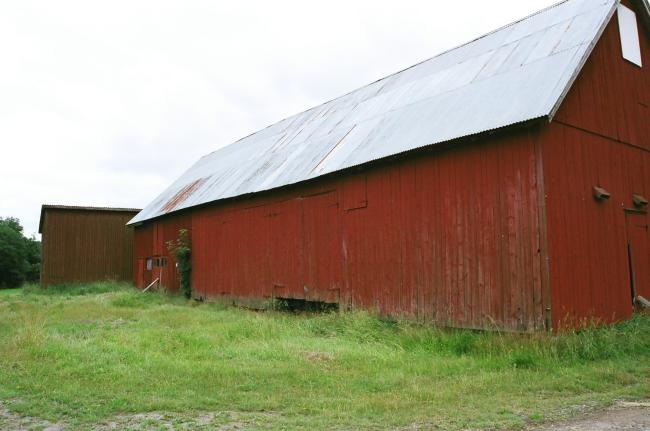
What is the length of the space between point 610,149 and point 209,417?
9.74 m

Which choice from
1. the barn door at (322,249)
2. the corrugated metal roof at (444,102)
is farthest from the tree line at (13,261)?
the barn door at (322,249)

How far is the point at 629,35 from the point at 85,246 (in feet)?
88.2

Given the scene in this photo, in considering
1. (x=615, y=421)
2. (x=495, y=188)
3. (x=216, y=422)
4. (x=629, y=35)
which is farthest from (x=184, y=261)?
(x=615, y=421)

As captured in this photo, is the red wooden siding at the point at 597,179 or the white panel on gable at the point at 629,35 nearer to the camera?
the red wooden siding at the point at 597,179

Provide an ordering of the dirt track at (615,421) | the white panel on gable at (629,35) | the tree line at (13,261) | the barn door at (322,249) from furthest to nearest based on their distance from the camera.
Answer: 1. the tree line at (13,261)
2. the barn door at (322,249)
3. the white panel on gable at (629,35)
4. the dirt track at (615,421)

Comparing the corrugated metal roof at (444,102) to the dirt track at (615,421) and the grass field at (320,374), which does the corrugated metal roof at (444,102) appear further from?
the dirt track at (615,421)

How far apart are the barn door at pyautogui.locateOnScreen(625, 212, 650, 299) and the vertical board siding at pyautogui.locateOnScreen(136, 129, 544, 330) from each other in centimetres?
317

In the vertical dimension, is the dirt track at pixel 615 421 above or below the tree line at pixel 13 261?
below

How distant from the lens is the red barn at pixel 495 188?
10.1 metres

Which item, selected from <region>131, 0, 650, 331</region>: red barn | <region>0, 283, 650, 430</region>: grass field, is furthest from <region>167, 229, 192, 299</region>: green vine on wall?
<region>0, 283, 650, 430</region>: grass field

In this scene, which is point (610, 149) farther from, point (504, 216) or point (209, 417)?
point (209, 417)

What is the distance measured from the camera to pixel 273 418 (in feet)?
19.4

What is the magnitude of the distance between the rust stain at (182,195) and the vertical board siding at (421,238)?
717 cm

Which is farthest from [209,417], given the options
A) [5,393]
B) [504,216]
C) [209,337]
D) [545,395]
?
[504,216]
